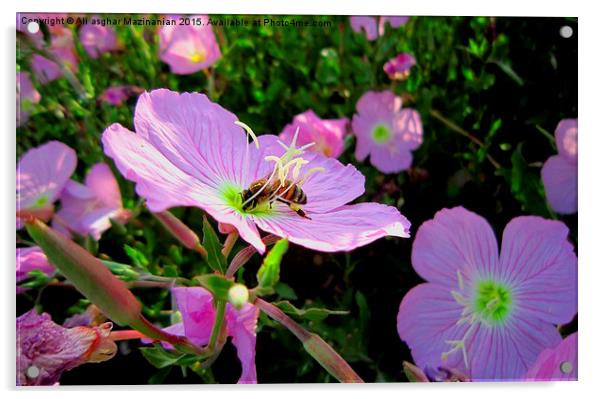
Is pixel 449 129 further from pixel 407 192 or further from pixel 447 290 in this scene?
pixel 447 290

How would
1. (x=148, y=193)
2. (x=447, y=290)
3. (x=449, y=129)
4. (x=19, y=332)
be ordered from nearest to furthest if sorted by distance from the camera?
1. (x=148, y=193)
2. (x=19, y=332)
3. (x=447, y=290)
4. (x=449, y=129)

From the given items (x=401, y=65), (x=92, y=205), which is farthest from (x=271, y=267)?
(x=401, y=65)

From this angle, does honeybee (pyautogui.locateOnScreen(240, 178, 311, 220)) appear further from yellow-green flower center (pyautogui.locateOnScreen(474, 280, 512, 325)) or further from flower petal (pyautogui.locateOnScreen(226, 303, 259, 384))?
yellow-green flower center (pyautogui.locateOnScreen(474, 280, 512, 325))

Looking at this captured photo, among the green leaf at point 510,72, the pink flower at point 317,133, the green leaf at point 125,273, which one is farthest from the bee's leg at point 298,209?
the green leaf at point 510,72

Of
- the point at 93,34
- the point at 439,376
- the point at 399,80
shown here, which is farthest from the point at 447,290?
the point at 93,34

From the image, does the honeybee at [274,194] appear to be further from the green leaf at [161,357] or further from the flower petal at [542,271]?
the flower petal at [542,271]

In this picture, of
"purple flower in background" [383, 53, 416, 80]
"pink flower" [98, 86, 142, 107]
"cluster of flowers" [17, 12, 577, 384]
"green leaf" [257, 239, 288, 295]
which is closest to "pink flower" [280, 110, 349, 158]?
"cluster of flowers" [17, 12, 577, 384]
